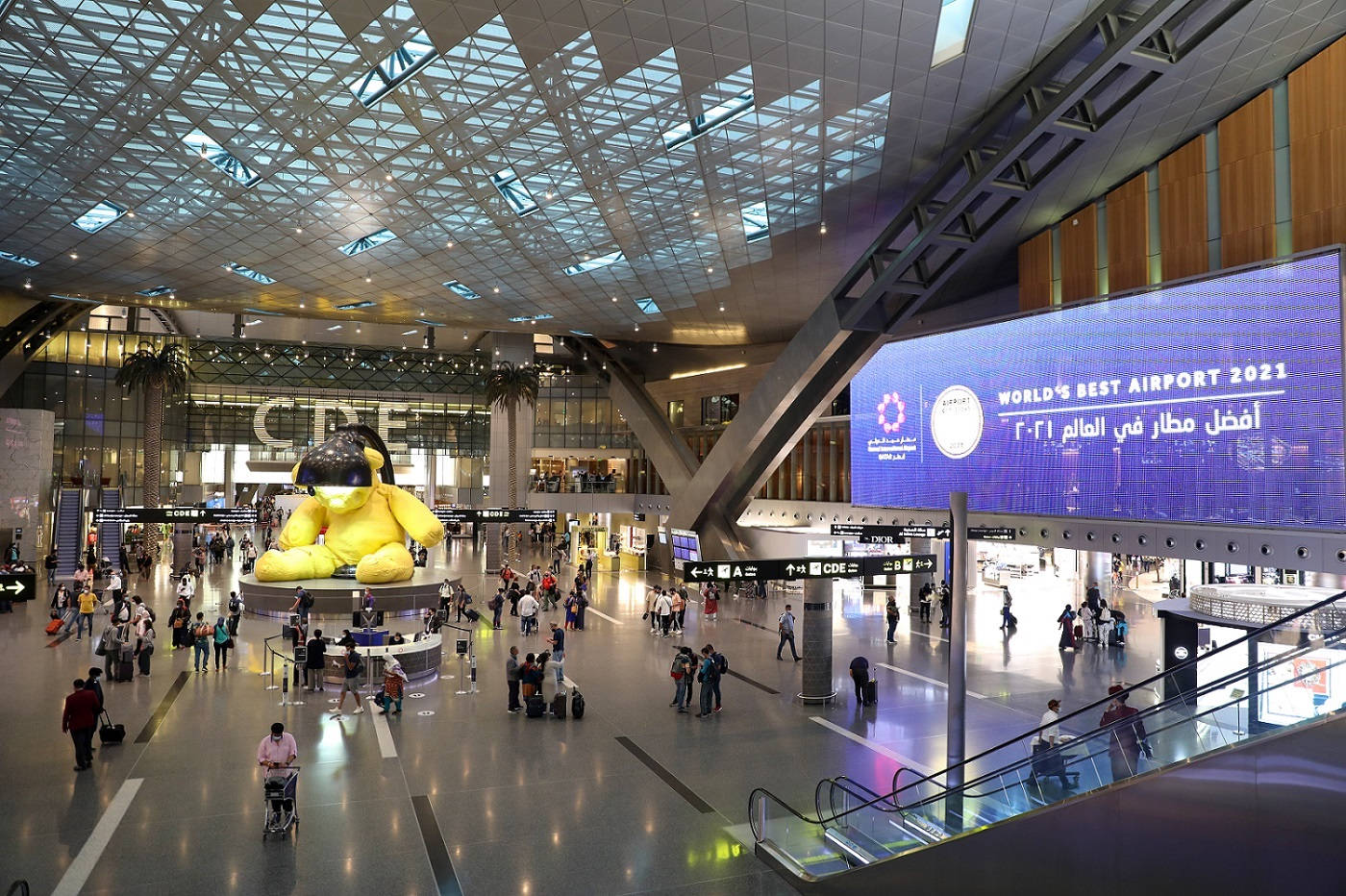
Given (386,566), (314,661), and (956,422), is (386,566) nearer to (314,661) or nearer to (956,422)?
(314,661)

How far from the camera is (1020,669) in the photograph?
1914 centimetres

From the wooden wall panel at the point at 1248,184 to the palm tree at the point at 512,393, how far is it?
3353cm

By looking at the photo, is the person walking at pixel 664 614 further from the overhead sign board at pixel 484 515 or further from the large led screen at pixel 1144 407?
the overhead sign board at pixel 484 515

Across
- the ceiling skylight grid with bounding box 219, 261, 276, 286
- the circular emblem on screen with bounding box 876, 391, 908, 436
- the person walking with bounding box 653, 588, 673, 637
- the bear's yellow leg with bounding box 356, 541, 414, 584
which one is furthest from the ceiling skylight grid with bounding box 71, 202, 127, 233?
the circular emblem on screen with bounding box 876, 391, 908, 436

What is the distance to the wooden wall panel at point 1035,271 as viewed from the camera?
21984mm

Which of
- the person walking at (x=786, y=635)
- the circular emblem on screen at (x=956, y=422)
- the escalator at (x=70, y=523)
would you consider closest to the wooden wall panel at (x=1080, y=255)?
the circular emblem on screen at (x=956, y=422)

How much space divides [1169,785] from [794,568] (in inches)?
282

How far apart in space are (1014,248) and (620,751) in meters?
17.7

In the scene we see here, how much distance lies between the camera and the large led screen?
14.9 metres

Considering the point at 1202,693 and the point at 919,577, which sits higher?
the point at 1202,693

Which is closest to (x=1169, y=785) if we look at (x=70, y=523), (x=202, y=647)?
(x=202, y=647)

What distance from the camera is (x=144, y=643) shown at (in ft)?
57.8

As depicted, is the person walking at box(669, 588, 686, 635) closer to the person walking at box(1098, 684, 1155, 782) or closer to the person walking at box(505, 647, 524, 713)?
the person walking at box(505, 647, 524, 713)

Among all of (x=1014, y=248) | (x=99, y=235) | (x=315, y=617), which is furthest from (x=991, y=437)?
(x=99, y=235)
